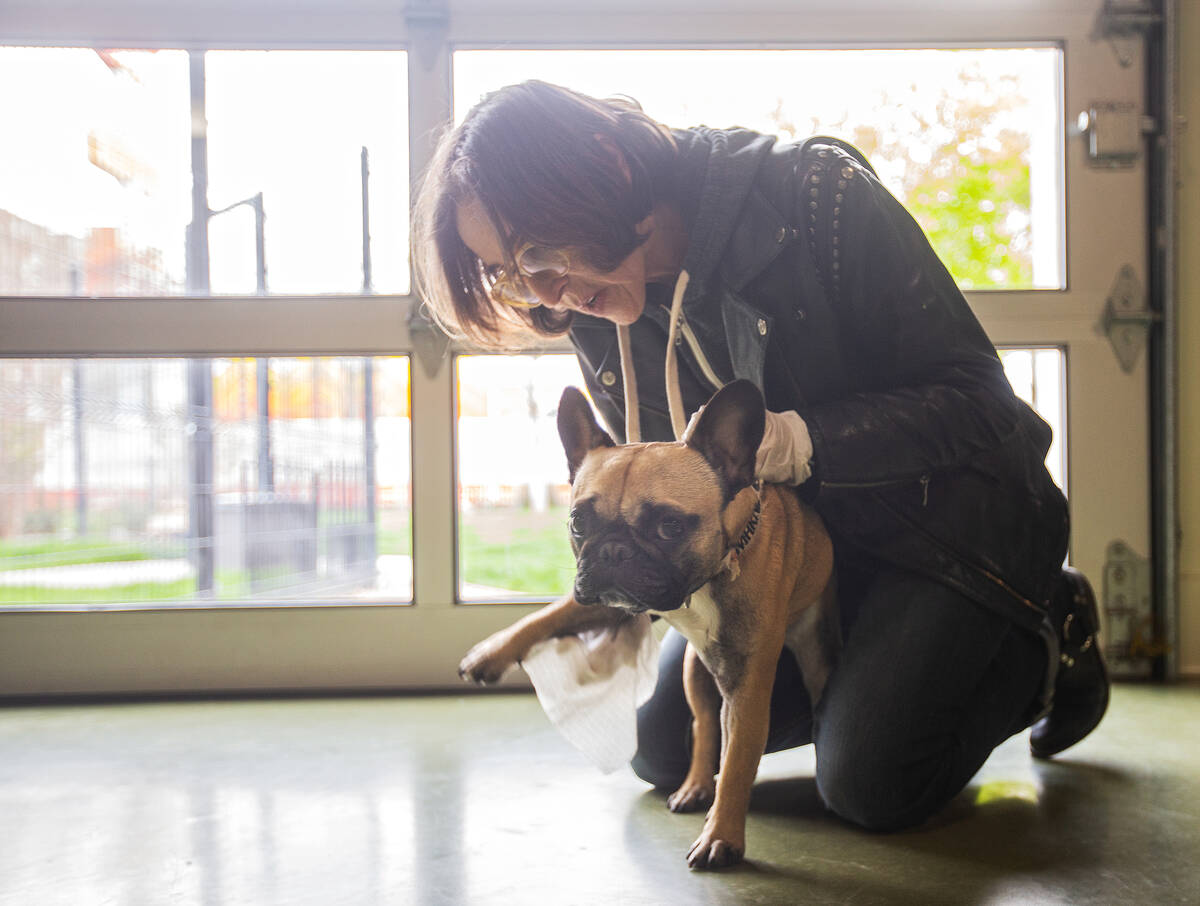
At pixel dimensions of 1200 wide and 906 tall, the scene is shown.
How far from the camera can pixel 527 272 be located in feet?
4.97

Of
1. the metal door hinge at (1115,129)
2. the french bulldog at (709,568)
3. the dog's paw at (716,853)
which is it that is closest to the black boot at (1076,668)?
the french bulldog at (709,568)

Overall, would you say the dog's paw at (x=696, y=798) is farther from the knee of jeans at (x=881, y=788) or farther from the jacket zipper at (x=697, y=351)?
the jacket zipper at (x=697, y=351)

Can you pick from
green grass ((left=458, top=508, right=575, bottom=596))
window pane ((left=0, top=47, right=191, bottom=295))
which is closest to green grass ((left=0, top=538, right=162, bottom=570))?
window pane ((left=0, top=47, right=191, bottom=295))

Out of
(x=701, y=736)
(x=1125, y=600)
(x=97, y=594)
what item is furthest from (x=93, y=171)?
(x=1125, y=600)

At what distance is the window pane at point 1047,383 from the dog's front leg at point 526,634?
1906mm

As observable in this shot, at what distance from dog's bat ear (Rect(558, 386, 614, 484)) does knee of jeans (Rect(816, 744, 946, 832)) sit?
0.67 metres

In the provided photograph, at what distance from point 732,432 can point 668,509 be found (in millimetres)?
135

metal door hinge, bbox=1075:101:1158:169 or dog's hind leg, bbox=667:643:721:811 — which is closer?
dog's hind leg, bbox=667:643:721:811

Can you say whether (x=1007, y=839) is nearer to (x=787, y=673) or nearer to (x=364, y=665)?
(x=787, y=673)

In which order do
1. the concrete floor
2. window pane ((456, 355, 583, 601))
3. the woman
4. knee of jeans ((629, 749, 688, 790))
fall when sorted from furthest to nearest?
window pane ((456, 355, 583, 601)) → knee of jeans ((629, 749, 688, 790)) → the woman → the concrete floor

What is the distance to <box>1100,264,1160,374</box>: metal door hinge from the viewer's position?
9.49ft

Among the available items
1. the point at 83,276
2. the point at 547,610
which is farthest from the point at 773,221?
the point at 83,276

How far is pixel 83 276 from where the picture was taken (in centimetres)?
288

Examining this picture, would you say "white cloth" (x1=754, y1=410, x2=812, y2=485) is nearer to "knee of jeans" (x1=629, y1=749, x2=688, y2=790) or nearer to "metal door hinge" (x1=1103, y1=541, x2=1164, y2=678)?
"knee of jeans" (x1=629, y1=749, x2=688, y2=790)
